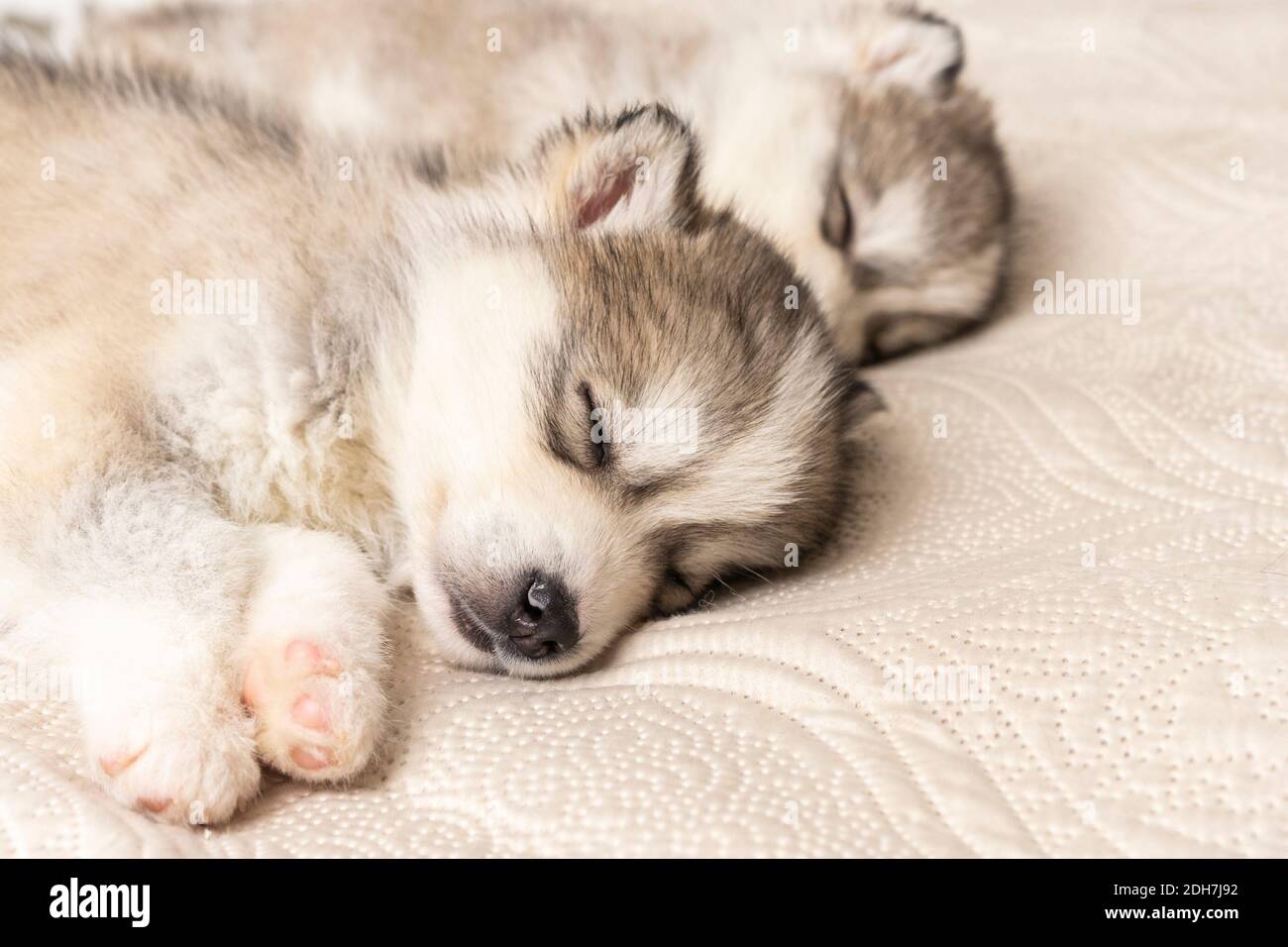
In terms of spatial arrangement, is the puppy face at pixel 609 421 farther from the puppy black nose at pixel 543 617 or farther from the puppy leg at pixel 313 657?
the puppy leg at pixel 313 657

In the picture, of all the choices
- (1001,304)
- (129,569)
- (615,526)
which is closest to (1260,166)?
(1001,304)

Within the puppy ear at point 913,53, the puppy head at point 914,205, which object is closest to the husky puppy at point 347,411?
the puppy head at point 914,205

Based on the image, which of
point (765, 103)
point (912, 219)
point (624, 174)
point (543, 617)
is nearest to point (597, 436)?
point (543, 617)

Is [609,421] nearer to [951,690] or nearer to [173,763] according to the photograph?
[951,690]

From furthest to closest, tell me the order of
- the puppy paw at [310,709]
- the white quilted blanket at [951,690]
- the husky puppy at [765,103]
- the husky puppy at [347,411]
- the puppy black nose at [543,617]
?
the husky puppy at [765,103], the puppy black nose at [543,617], the husky puppy at [347,411], the puppy paw at [310,709], the white quilted blanket at [951,690]

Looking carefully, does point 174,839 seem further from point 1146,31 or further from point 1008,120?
point 1146,31

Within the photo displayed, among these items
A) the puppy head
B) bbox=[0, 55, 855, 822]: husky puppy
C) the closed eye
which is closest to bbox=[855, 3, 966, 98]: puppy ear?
the puppy head
